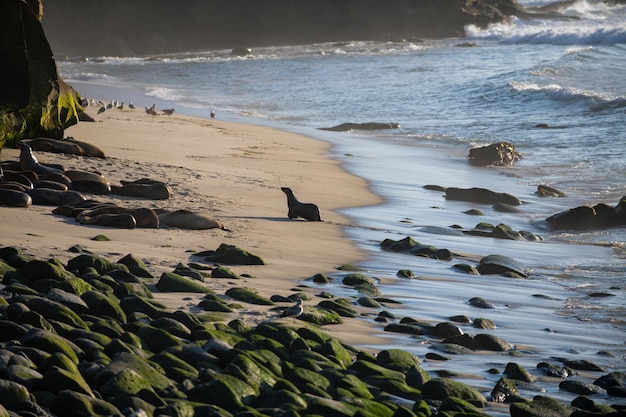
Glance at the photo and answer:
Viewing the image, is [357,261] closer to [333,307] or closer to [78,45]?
[333,307]

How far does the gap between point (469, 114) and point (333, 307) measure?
16.4 meters

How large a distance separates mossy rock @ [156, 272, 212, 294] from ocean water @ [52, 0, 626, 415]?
112 centimetres

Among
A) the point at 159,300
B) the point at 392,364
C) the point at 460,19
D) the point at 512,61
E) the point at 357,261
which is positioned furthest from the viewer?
the point at 460,19

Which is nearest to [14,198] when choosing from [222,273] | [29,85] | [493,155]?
[29,85]

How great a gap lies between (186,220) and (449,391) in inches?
154

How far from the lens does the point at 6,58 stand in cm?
845

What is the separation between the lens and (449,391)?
4398 mm

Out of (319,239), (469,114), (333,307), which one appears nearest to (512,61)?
(469,114)

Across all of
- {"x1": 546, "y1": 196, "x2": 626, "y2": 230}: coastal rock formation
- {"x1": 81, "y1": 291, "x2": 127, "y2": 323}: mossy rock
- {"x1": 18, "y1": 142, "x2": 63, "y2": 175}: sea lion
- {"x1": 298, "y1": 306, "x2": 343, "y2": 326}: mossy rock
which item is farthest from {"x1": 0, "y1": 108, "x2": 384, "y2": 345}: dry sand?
{"x1": 546, "y1": 196, "x2": 626, "y2": 230}: coastal rock formation

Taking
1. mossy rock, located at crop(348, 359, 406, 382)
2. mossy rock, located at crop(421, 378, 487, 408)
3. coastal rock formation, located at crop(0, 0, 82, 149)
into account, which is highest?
coastal rock formation, located at crop(0, 0, 82, 149)

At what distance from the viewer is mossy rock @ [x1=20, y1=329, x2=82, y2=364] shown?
3879 mm

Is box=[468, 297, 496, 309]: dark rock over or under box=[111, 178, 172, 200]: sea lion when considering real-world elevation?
under

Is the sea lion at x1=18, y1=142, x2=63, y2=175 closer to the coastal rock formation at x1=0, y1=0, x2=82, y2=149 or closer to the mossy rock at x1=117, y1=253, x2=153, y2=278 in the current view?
the coastal rock formation at x1=0, y1=0, x2=82, y2=149

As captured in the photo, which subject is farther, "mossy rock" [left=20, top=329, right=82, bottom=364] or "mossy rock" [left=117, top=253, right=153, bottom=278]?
"mossy rock" [left=117, top=253, right=153, bottom=278]
